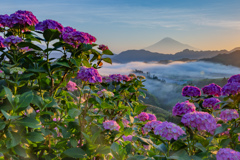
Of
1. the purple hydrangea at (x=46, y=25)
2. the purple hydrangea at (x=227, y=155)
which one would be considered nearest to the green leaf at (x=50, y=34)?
the purple hydrangea at (x=46, y=25)

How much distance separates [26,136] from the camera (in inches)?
101

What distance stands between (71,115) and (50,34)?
1.19 m

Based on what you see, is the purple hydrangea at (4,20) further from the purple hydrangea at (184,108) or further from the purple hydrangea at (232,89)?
the purple hydrangea at (232,89)

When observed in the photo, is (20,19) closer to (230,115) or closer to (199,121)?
(199,121)

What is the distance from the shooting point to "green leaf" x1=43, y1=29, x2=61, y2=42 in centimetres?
306

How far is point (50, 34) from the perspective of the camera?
10.2 ft

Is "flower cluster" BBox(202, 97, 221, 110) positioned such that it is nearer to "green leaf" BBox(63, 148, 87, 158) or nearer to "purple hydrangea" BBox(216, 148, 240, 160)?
"purple hydrangea" BBox(216, 148, 240, 160)

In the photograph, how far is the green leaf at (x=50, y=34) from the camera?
3.06 meters

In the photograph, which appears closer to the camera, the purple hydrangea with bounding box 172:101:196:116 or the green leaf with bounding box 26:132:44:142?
the green leaf with bounding box 26:132:44:142

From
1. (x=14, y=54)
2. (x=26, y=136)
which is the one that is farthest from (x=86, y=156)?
(x=14, y=54)

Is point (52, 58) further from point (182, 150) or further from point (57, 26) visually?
point (182, 150)

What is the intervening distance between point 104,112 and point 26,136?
5.01 feet

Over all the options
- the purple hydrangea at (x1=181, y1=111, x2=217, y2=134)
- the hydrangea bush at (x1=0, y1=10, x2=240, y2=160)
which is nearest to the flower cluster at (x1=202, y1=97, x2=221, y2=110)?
the hydrangea bush at (x1=0, y1=10, x2=240, y2=160)

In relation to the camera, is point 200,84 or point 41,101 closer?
point 41,101
